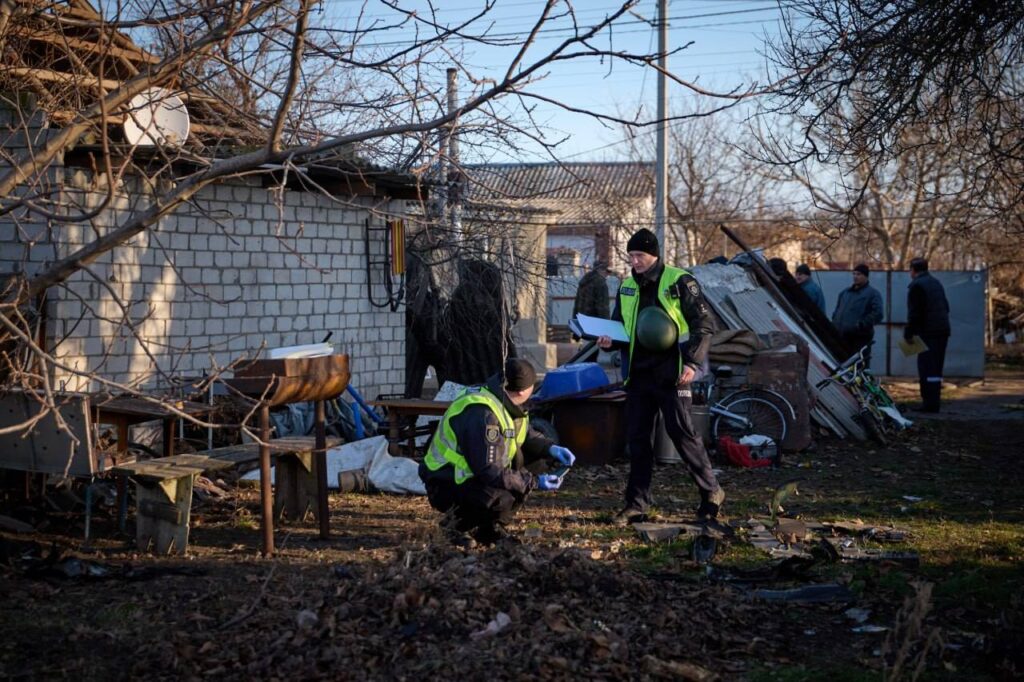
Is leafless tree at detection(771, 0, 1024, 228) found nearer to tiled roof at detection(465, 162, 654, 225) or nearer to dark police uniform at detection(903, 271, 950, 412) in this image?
tiled roof at detection(465, 162, 654, 225)

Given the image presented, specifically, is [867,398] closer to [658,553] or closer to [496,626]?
[658,553]

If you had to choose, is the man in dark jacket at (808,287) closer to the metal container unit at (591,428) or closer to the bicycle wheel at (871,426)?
the bicycle wheel at (871,426)

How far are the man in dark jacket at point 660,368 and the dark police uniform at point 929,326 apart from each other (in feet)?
26.7

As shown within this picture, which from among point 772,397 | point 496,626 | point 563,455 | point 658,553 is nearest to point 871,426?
point 772,397

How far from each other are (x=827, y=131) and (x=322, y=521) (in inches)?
186

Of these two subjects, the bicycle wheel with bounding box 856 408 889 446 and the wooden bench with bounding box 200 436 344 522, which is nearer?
the wooden bench with bounding box 200 436 344 522

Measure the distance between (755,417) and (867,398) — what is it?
1982 millimetres

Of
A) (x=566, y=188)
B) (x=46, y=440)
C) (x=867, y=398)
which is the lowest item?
(x=867, y=398)

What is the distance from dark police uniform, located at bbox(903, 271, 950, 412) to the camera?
1515 centimetres

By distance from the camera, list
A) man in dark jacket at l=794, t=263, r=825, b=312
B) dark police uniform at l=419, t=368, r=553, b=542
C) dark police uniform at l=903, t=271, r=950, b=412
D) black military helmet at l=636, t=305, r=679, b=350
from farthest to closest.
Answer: man in dark jacket at l=794, t=263, r=825, b=312, dark police uniform at l=903, t=271, r=950, b=412, black military helmet at l=636, t=305, r=679, b=350, dark police uniform at l=419, t=368, r=553, b=542

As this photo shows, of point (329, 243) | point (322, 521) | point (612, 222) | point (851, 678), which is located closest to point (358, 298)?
point (329, 243)

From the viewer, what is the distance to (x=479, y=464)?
6.53 m

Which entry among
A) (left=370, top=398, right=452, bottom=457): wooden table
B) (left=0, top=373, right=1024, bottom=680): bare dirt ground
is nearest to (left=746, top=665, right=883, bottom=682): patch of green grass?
(left=0, top=373, right=1024, bottom=680): bare dirt ground

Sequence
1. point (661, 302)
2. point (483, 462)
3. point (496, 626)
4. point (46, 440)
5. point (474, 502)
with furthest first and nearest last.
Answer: point (661, 302) → point (46, 440) → point (474, 502) → point (483, 462) → point (496, 626)
